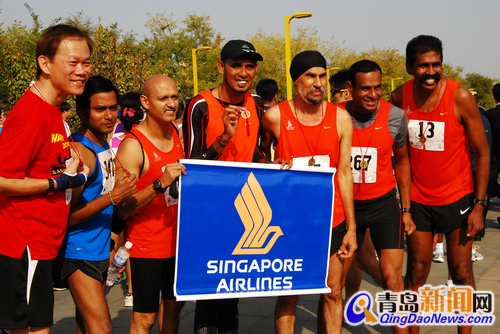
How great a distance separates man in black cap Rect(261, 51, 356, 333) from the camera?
4023 millimetres

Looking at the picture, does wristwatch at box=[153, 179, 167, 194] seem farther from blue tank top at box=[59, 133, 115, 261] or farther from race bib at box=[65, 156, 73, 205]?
race bib at box=[65, 156, 73, 205]

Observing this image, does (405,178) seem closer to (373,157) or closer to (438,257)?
(373,157)

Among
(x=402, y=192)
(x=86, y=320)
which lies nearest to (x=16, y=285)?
(x=86, y=320)

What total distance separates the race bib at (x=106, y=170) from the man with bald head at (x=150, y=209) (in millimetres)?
277

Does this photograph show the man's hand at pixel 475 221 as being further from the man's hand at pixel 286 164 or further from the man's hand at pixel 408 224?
the man's hand at pixel 286 164

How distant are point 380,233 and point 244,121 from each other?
157 cm

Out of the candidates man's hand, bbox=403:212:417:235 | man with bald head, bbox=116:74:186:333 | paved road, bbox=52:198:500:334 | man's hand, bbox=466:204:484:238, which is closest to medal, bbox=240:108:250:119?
man with bald head, bbox=116:74:186:333

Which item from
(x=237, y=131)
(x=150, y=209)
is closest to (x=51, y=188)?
(x=150, y=209)

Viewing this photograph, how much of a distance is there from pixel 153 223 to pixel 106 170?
584 mm

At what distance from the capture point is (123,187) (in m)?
3.30

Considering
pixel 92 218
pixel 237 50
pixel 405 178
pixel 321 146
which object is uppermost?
pixel 237 50

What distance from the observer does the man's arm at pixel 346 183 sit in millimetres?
4070

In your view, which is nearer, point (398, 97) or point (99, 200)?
point (99, 200)

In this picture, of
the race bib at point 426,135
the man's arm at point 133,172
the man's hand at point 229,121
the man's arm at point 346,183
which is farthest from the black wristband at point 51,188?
the race bib at point 426,135
